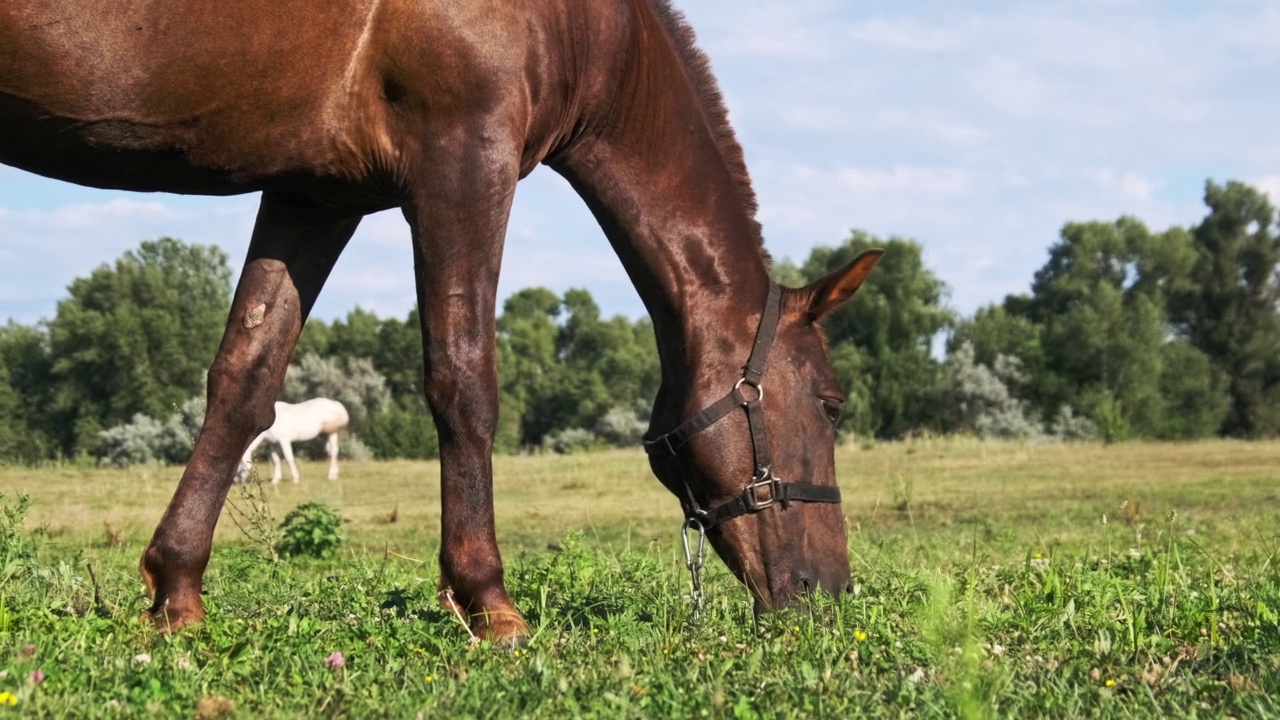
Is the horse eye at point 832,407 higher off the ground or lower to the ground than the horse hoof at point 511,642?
higher

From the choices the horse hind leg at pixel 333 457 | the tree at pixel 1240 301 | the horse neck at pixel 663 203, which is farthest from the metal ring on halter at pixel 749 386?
the tree at pixel 1240 301

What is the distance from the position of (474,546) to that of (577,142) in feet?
5.12

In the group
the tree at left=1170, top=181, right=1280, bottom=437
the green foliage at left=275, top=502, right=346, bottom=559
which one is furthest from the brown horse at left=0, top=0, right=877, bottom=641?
the tree at left=1170, top=181, right=1280, bottom=437

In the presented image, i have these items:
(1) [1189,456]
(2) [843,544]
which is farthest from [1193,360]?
(2) [843,544]

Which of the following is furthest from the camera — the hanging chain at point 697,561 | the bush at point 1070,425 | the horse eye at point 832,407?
the bush at point 1070,425

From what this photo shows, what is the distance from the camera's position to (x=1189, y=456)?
2328cm

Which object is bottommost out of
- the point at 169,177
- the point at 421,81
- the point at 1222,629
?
the point at 1222,629

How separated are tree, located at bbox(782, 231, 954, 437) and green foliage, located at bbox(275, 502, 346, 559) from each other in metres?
49.1

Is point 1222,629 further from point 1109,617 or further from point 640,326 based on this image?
point 640,326

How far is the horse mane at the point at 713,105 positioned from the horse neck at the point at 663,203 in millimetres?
171

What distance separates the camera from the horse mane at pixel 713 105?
4.71 meters

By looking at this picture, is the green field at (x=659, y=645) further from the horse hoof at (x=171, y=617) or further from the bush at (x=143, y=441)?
the bush at (x=143, y=441)

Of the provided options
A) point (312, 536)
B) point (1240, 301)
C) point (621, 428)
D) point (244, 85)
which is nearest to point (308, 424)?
point (312, 536)

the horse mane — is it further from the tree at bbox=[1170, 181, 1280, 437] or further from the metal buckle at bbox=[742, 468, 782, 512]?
the tree at bbox=[1170, 181, 1280, 437]
